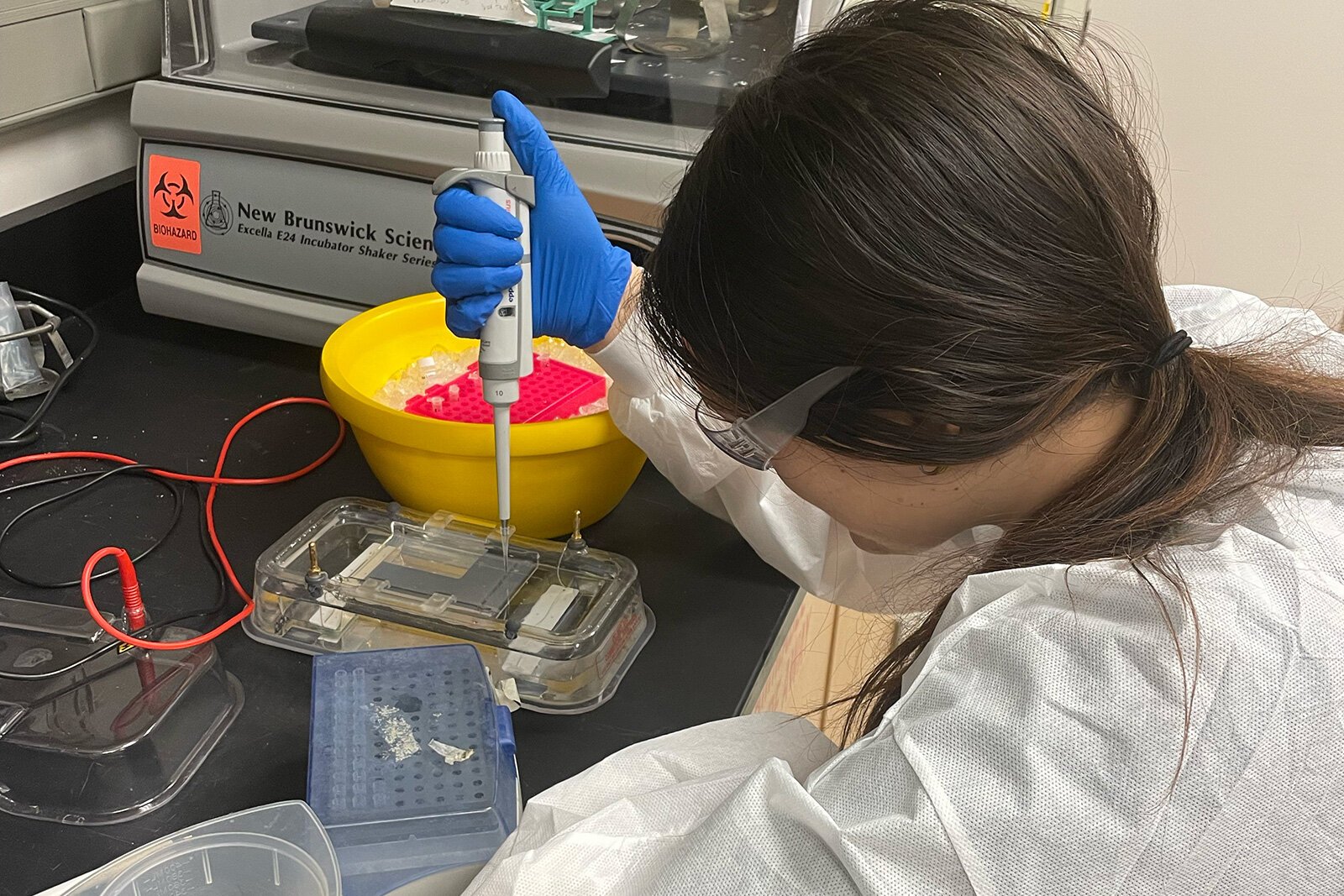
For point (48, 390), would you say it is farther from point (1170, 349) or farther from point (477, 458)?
point (1170, 349)

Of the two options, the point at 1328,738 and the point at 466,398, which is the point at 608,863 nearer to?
the point at 1328,738

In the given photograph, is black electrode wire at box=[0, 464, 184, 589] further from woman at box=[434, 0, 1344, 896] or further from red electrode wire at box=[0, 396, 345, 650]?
woman at box=[434, 0, 1344, 896]

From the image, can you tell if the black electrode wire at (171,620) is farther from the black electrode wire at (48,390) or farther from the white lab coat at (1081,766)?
the white lab coat at (1081,766)

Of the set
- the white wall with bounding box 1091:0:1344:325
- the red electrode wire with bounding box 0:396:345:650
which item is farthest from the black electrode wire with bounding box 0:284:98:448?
the white wall with bounding box 1091:0:1344:325

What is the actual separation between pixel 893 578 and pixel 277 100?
2.79 ft

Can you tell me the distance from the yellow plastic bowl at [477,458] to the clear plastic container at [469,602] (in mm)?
34

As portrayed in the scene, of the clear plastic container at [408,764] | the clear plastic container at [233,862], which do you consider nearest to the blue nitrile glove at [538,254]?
the clear plastic container at [408,764]

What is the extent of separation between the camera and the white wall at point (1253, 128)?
1941mm

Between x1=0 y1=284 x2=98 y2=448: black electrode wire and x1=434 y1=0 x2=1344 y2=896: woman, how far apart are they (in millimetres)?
784

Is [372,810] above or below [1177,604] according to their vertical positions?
below

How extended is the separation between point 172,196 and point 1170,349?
1.11m

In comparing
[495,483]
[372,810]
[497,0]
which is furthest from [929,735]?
[497,0]

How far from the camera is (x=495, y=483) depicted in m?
1.01

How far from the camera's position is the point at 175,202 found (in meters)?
1.28
